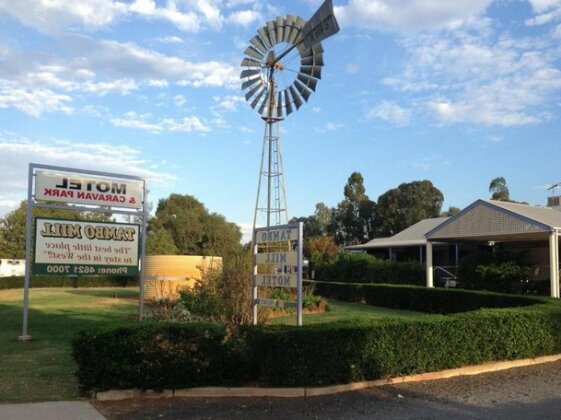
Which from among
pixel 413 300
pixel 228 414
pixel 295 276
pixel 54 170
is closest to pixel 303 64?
pixel 413 300

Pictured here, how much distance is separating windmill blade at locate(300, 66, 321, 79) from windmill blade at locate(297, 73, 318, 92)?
123 millimetres

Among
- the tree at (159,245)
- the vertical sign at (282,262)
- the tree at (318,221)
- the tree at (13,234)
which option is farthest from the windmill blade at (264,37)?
the tree at (318,221)

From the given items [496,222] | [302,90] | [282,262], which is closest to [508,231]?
[496,222]

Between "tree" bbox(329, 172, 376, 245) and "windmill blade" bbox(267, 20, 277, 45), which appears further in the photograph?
"tree" bbox(329, 172, 376, 245)

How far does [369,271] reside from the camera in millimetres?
33219

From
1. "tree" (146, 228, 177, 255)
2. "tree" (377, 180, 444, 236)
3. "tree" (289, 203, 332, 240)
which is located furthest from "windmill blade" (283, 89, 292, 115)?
"tree" (289, 203, 332, 240)

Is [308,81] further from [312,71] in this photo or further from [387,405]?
[387,405]

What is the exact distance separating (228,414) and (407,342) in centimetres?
310

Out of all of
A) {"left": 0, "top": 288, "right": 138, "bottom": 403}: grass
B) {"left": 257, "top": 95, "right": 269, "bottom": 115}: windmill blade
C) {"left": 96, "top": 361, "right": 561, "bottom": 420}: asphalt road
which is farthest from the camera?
{"left": 257, "top": 95, "right": 269, "bottom": 115}: windmill blade

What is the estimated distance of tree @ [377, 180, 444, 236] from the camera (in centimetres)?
7169

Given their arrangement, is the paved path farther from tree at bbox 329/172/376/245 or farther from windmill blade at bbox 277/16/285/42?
tree at bbox 329/172/376/245

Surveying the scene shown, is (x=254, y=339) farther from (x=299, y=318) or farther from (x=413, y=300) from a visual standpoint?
(x=413, y=300)

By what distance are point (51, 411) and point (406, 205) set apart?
68.6 meters

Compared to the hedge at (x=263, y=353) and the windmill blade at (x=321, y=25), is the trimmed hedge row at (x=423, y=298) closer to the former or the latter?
the hedge at (x=263, y=353)
